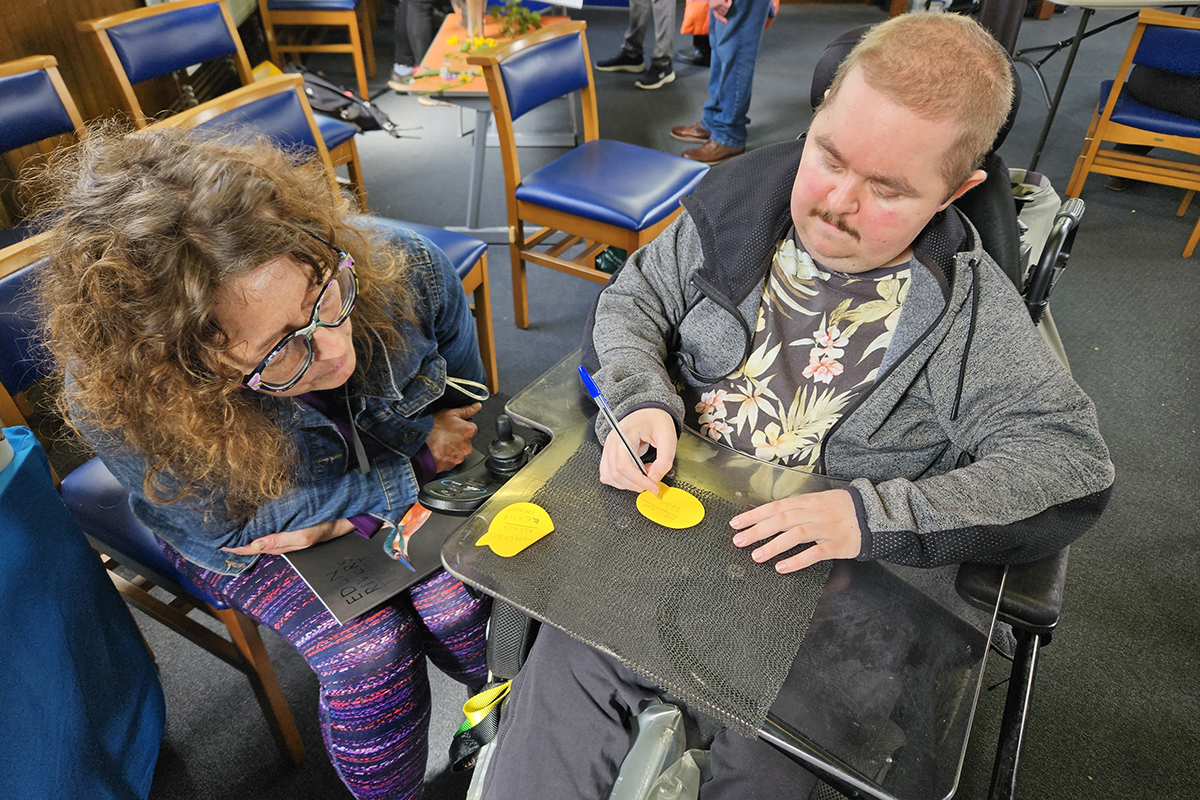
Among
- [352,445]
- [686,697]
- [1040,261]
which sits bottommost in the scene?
[352,445]

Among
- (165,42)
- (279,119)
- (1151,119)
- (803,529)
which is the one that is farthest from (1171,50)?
(165,42)

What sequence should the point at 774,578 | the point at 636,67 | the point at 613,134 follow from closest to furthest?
the point at 774,578 < the point at 613,134 < the point at 636,67

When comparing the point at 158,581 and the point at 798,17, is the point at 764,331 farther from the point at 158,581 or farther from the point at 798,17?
the point at 798,17

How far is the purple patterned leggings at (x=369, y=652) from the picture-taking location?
1.10 meters

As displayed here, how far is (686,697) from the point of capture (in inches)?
27.6

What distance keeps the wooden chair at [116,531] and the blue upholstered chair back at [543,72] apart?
1.36 m

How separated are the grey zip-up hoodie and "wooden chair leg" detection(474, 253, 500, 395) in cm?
95

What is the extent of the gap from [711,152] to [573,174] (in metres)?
1.63

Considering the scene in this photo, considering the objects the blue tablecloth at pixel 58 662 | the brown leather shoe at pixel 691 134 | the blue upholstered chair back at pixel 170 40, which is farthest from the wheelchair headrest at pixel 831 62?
the brown leather shoe at pixel 691 134

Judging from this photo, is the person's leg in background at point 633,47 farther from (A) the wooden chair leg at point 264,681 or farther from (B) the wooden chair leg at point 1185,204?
(A) the wooden chair leg at point 264,681

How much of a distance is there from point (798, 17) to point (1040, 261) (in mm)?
5497

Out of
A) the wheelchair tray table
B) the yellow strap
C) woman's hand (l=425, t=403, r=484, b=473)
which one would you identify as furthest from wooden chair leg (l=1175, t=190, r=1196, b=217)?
the yellow strap

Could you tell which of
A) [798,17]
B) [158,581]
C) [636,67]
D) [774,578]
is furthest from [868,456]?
[798,17]

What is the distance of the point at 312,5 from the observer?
14.1 ft
